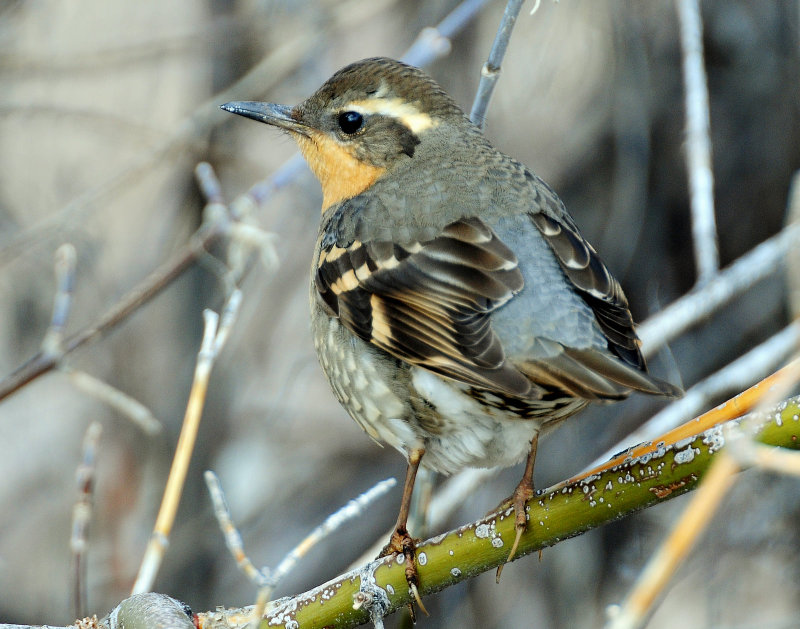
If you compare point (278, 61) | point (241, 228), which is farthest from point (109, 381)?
point (241, 228)

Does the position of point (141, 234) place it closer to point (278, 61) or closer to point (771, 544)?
point (278, 61)

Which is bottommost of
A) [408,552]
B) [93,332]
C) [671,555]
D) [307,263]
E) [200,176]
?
[671,555]

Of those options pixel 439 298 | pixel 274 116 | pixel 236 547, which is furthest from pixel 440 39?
pixel 236 547

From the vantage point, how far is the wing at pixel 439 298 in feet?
8.36

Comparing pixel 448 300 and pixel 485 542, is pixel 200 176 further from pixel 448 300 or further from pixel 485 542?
pixel 485 542

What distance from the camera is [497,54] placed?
3.01m

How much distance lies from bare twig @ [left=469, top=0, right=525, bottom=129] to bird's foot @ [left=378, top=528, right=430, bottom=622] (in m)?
1.43

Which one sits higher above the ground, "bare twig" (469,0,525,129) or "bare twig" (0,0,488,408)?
"bare twig" (0,0,488,408)

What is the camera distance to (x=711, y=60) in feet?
18.3

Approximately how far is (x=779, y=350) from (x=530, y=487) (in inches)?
70.4

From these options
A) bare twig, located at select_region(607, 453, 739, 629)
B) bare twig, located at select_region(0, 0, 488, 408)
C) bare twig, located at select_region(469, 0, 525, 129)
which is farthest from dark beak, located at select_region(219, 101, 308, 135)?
bare twig, located at select_region(607, 453, 739, 629)

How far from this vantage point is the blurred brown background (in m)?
5.30

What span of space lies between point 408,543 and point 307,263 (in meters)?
3.45

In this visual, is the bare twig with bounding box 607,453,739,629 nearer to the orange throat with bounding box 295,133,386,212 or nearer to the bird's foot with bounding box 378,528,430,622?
the bird's foot with bounding box 378,528,430,622
